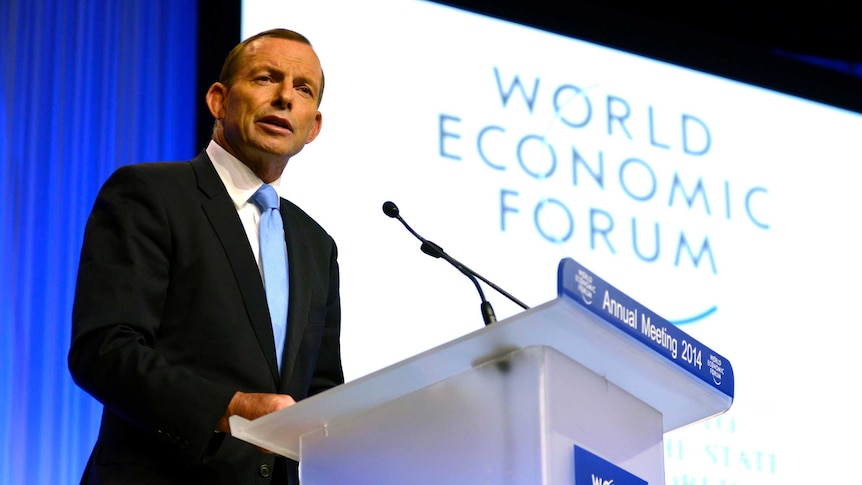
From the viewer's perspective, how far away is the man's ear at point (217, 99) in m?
2.34

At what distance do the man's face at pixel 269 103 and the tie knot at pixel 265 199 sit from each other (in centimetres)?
7

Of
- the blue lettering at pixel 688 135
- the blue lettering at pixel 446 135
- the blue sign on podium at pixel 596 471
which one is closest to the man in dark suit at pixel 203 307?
the blue sign on podium at pixel 596 471

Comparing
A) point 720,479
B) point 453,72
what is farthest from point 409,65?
point 720,479

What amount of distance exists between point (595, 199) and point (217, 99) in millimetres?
2218

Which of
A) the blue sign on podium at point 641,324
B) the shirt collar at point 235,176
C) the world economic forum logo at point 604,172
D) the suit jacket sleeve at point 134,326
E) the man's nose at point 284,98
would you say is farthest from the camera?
the world economic forum logo at point 604,172

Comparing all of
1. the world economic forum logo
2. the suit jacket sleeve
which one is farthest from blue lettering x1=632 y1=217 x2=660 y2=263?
the suit jacket sleeve

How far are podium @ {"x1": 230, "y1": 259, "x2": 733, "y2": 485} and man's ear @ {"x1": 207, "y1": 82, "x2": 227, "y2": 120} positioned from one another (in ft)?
2.61

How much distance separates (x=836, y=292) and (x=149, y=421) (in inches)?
141

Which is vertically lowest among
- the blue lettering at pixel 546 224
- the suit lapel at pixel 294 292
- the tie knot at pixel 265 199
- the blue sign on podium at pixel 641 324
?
the blue sign on podium at pixel 641 324

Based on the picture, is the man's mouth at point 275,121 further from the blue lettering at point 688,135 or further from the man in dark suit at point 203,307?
the blue lettering at point 688,135

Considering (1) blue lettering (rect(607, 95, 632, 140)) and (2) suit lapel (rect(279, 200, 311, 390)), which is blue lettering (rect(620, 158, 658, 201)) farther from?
(2) suit lapel (rect(279, 200, 311, 390))

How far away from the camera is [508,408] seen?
1.64 m

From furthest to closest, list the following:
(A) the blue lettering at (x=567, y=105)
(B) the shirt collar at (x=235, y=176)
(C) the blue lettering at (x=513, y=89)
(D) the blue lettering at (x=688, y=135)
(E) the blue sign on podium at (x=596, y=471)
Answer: (D) the blue lettering at (x=688, y=135) → (A) the blue lettering at (x=567, y=105) → (C) the blue lettering at (x=513, y=89) → (B) the shirt collar at (x=235, y=176) → (E) the blue sign on podium at (x=596, y=471)

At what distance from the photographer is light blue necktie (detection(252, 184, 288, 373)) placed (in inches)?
81.0
